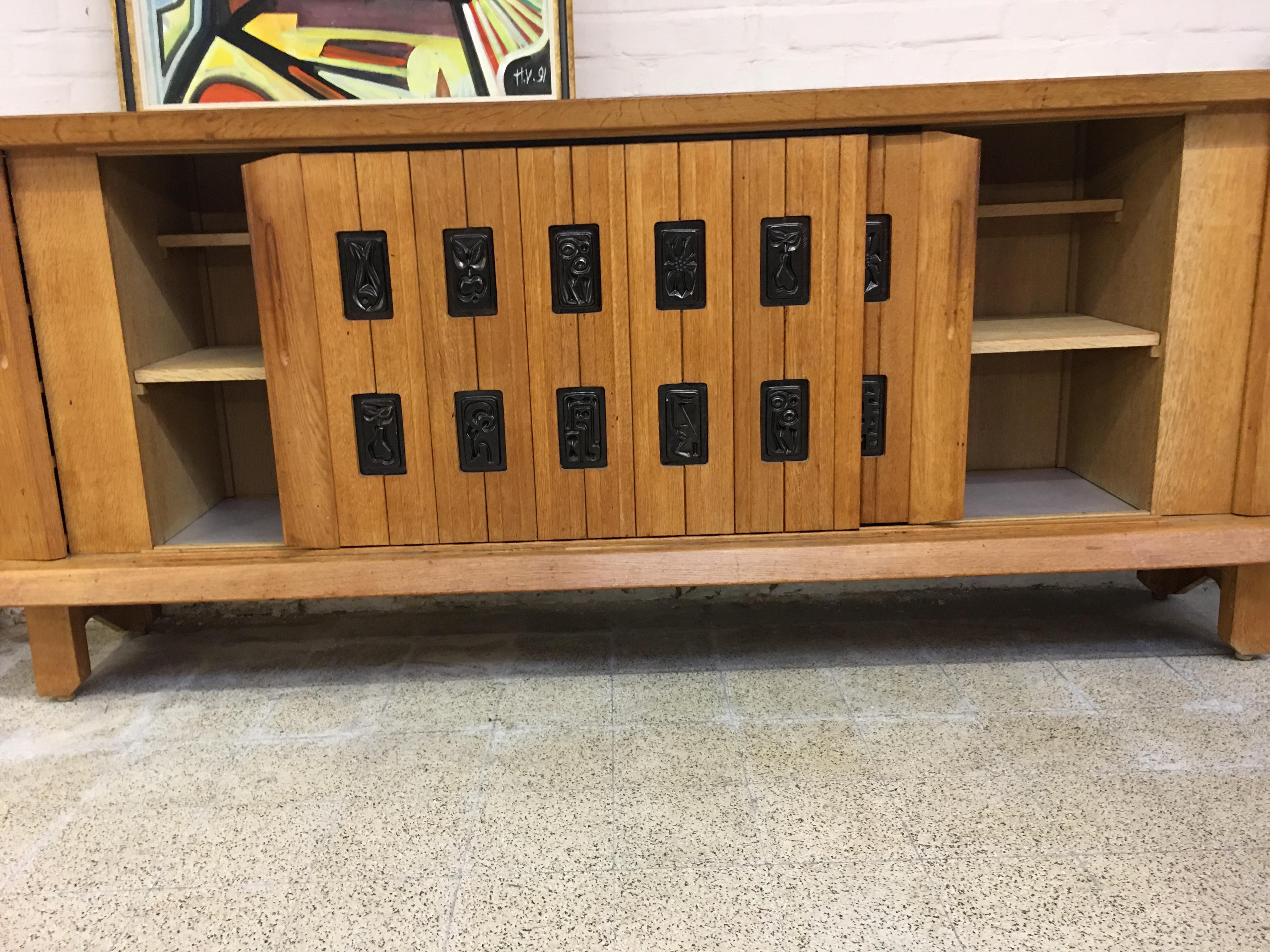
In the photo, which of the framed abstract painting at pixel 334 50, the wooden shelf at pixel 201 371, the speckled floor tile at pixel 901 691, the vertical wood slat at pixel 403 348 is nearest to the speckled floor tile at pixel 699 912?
the speckled floor tile at pixel 901 691

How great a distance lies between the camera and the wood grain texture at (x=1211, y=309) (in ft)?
5.35

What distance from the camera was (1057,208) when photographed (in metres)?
1.87

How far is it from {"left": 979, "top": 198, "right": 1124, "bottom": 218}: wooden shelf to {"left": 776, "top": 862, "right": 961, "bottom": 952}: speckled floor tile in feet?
4.15

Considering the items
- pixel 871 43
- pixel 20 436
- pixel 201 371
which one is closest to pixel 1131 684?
pixel 871 43

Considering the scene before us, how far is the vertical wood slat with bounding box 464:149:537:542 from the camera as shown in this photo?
5.24ft

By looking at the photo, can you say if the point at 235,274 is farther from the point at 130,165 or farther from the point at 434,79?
the point at 434,79

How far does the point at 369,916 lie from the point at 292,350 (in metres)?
0.94

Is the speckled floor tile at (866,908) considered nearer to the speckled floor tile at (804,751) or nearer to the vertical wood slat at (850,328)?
the speckled floor tile at (804,751)

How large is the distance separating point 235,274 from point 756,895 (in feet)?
5.61

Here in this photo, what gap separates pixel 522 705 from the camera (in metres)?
1.75

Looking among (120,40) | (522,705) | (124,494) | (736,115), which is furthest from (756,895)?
(120,40)

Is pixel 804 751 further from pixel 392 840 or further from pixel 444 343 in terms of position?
pixel 444 343

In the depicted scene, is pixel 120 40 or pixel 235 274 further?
pixel 235 274

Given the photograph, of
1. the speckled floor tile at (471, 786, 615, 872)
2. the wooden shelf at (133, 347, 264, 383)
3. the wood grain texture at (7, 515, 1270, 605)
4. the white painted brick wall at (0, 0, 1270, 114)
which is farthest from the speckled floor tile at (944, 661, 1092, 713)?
the wooden shelf at (133, 347, 264, 383)
